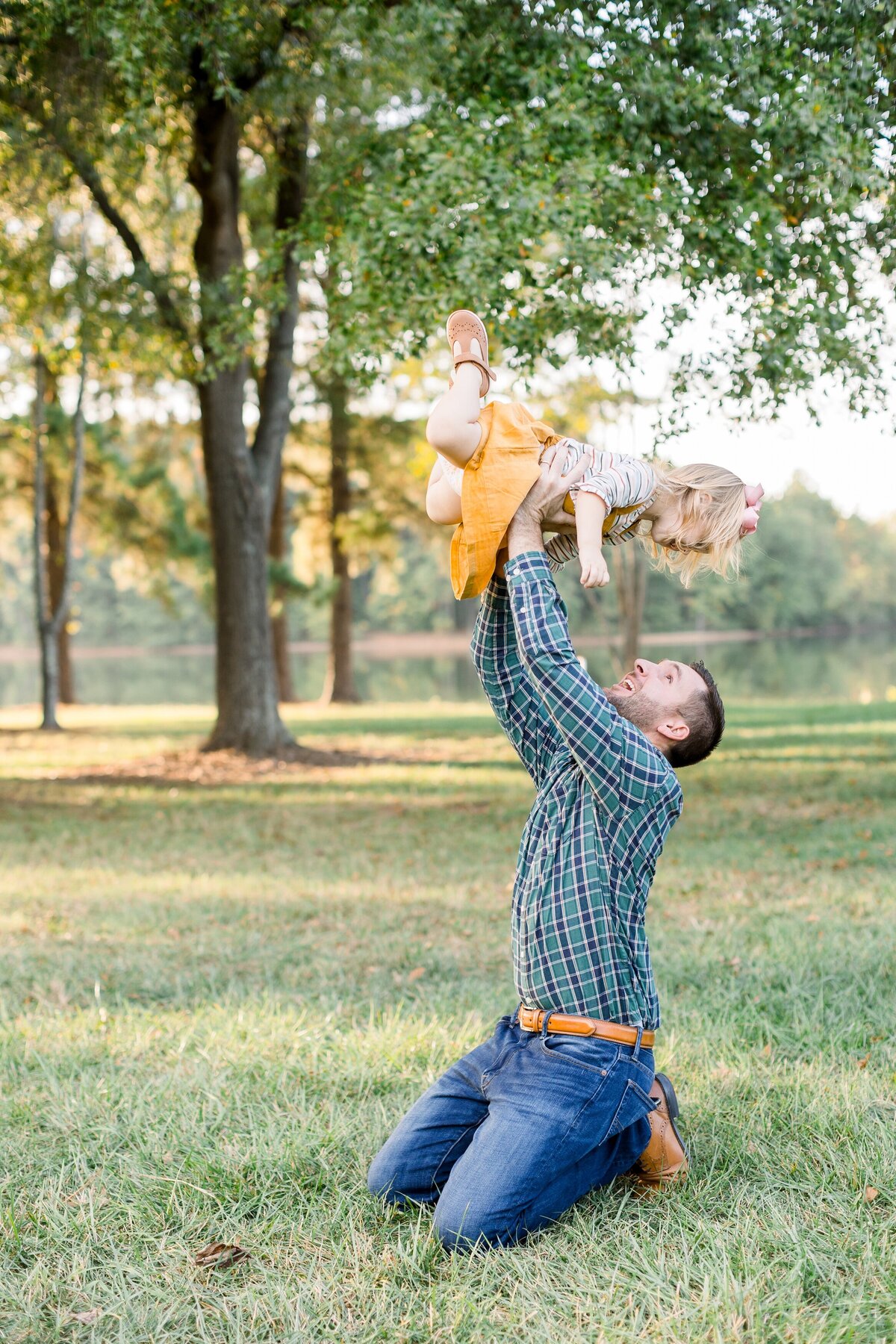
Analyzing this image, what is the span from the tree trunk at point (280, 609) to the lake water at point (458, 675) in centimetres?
433

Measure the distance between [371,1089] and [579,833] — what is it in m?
1.48

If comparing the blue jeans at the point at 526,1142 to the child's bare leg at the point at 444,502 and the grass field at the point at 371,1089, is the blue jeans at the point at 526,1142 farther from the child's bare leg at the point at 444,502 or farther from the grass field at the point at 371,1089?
the child's bare leg at the point at 444,502

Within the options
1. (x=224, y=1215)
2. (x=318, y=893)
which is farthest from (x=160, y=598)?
(x=224, y=1215)

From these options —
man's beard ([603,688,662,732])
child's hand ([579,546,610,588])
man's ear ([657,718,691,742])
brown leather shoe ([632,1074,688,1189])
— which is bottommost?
brown leather shoe ([632,1074,688,1189])

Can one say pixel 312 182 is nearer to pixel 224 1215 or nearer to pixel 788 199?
pixel 788 199

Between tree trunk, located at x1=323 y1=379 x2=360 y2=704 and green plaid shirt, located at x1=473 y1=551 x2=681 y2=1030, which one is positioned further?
tree trunk, located at x1=323 y1=379 x2=360 y2=704

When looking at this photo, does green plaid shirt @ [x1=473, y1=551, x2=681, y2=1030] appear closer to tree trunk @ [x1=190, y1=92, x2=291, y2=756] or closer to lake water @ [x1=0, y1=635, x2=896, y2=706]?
tree trunk @ [x1=190, y1=92, x2=291, y2=756]

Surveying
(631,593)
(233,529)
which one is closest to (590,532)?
(233,529)

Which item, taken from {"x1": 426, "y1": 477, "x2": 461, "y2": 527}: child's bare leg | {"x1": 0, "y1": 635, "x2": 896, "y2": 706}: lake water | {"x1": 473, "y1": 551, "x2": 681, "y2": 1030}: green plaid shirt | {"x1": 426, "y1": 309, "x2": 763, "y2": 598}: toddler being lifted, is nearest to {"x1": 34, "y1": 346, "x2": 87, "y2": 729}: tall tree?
{"x1": 0, "y1": 635, "x2": 896, "y2": 706}: lake water

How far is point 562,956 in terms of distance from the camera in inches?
115

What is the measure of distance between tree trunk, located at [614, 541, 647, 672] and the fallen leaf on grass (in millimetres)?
16690

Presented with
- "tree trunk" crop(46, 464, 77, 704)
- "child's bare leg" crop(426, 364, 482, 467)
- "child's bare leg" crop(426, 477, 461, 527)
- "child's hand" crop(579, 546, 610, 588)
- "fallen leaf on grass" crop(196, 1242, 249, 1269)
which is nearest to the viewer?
"child's hand" crop(579, 546, 610, 588)

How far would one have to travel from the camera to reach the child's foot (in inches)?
110

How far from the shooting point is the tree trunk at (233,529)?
42.8 feet
